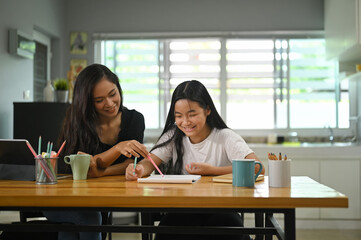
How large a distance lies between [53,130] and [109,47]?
1.62 metres

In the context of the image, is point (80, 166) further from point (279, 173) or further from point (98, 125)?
point (279, 173)

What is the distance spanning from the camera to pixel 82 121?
7.06 ft

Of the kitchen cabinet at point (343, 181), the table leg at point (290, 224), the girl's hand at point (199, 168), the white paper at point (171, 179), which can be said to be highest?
the girl's hand at point (199, 168)

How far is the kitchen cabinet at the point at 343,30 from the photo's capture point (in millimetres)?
3893

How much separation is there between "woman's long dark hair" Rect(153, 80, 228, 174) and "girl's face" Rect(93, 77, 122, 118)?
0.85 ft

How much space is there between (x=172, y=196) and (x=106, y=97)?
90cm

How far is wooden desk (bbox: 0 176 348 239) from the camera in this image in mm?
1363

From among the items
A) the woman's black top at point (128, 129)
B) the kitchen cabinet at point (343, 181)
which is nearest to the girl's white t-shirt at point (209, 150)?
the woman's black top at point (128, 129)

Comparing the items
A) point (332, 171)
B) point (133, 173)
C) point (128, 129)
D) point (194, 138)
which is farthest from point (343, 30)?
point (133, 173)

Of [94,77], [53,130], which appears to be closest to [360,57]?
[53,130]

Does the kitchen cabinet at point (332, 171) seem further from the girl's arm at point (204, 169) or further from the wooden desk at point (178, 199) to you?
the wooden desk at point (178, 199)

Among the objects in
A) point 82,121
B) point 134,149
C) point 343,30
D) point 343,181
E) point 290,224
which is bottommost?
point 343,181

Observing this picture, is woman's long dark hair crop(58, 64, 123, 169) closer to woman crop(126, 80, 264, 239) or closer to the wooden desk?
woman crop(126, 80, 264, 239)

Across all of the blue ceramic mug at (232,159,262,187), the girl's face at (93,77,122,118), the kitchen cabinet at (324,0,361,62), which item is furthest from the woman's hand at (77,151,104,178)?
the kitchen cabinet at (324,0,361,62)
